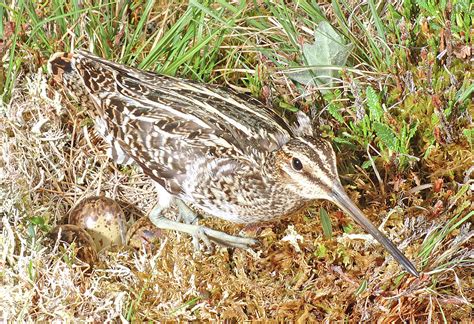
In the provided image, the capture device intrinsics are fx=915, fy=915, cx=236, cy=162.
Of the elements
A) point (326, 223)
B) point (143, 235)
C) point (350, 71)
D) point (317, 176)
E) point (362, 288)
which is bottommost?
point (143, 235)

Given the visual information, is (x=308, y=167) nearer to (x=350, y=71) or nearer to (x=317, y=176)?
(x=317, y=176)

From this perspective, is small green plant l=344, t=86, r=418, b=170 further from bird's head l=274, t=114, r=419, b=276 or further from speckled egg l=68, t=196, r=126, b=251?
speckled egg l=68, t=196, r=126, b=251

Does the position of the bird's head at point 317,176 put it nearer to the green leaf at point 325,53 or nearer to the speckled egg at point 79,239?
the green leaf at point 325,53

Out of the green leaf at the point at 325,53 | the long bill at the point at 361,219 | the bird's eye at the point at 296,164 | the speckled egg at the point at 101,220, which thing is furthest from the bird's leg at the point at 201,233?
the green leaf at the point at 325,53

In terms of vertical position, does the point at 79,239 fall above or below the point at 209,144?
below

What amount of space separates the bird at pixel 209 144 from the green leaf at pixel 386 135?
284 millimetres

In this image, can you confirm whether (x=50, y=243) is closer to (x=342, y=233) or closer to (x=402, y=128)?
(x=342, y=233)

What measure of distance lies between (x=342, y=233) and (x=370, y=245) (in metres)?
0.15

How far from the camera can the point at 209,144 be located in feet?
13.0

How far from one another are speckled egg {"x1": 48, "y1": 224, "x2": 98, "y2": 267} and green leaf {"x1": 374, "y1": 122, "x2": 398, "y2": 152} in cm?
136

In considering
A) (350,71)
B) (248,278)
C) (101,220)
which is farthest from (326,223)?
(101,220)

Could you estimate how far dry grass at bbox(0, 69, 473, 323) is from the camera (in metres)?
3.78

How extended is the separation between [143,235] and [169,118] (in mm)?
572

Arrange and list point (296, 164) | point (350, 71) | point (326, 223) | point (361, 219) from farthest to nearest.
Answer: point (350, 71)
point (326, 223)
point (296, 164)
point (361, 219)
